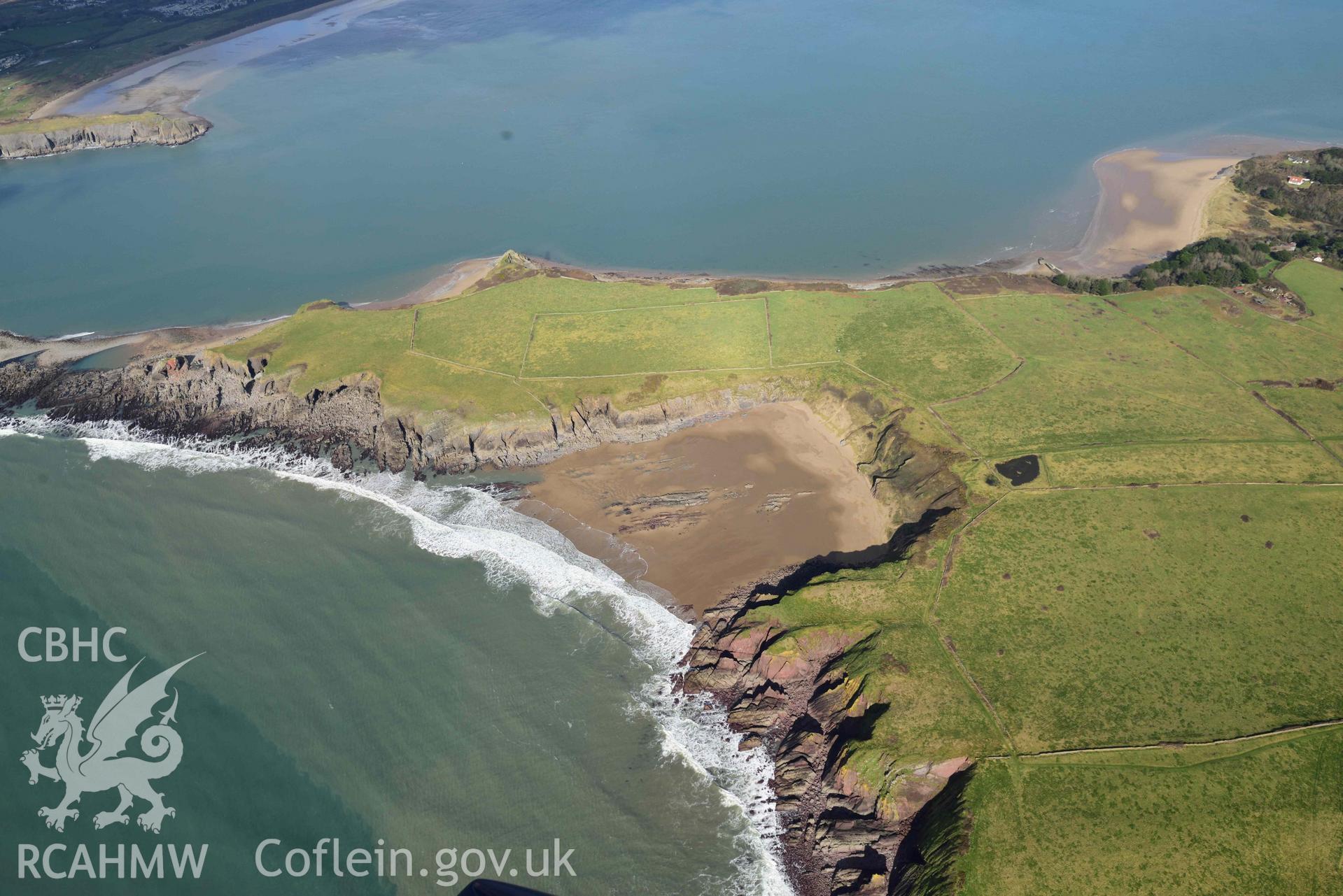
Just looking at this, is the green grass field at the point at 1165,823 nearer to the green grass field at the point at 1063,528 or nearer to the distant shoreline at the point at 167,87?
the green grass field at the point at 1063,528

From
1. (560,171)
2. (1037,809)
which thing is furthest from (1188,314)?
(560,171)

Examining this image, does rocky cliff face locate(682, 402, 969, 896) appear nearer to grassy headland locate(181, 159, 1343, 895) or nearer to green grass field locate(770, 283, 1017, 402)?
grassy headland locate(181, 159, 1343, 895)

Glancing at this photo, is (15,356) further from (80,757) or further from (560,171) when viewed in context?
(560,171)

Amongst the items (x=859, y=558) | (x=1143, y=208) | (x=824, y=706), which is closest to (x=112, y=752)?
(x=824, y=706)

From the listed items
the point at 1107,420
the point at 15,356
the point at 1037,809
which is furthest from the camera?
the point at 15,356

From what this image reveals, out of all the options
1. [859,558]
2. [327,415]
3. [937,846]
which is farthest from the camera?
[327,415]

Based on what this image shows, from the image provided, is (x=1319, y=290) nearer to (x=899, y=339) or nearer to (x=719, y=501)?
(x=899, y=339)
